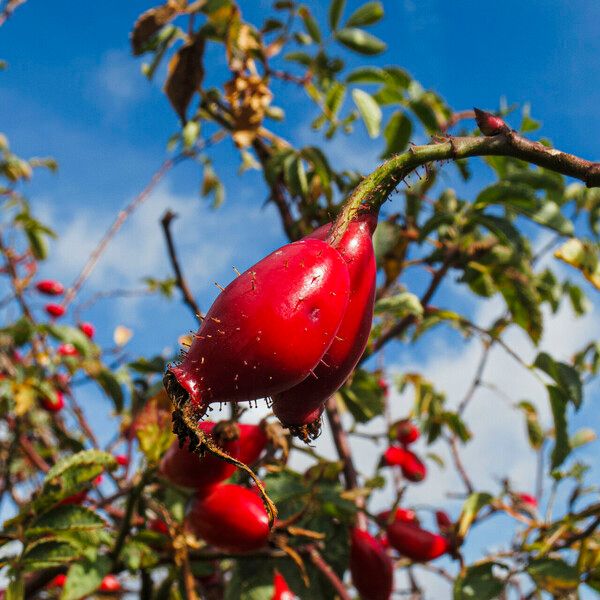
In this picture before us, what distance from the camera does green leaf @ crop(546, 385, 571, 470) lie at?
5.75 feet

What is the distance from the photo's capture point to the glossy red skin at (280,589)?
151 cm

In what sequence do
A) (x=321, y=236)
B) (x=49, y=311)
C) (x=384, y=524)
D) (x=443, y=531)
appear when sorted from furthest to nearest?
(x=49, y=311) → (x=443, y=531) → (x=384, y=524) → (x=321, y=236)

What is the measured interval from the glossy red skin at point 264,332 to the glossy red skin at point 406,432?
1.92m

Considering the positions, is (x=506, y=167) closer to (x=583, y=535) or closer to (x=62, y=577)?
(x=583, y=535)

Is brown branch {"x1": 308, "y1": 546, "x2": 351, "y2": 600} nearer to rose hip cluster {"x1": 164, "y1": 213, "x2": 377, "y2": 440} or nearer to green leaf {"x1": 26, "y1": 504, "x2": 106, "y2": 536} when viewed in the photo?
green leaf {"x1": 26, "y1": 504, "x2": 106, "y2": 536}

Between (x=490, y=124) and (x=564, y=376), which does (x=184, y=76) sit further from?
(x=490, y=124)

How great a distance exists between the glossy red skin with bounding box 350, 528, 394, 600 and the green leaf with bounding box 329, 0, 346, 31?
188 cm

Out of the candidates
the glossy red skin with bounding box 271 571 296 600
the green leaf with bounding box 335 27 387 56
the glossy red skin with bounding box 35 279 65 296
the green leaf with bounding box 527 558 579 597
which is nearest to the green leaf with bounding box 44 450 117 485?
the glossy red skin with bounding box 271 571 296 600

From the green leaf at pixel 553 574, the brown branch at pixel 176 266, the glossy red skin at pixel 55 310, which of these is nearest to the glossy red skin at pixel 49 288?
the glossy red skin at pixel 55 310

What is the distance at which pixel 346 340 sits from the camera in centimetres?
72

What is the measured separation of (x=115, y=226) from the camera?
340 cm

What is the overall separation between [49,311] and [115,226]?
0.75m

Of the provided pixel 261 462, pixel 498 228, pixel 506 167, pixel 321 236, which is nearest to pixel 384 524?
pixel 261 462

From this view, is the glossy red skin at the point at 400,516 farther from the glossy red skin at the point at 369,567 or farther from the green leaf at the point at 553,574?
the green leaf at the point at 553,574
